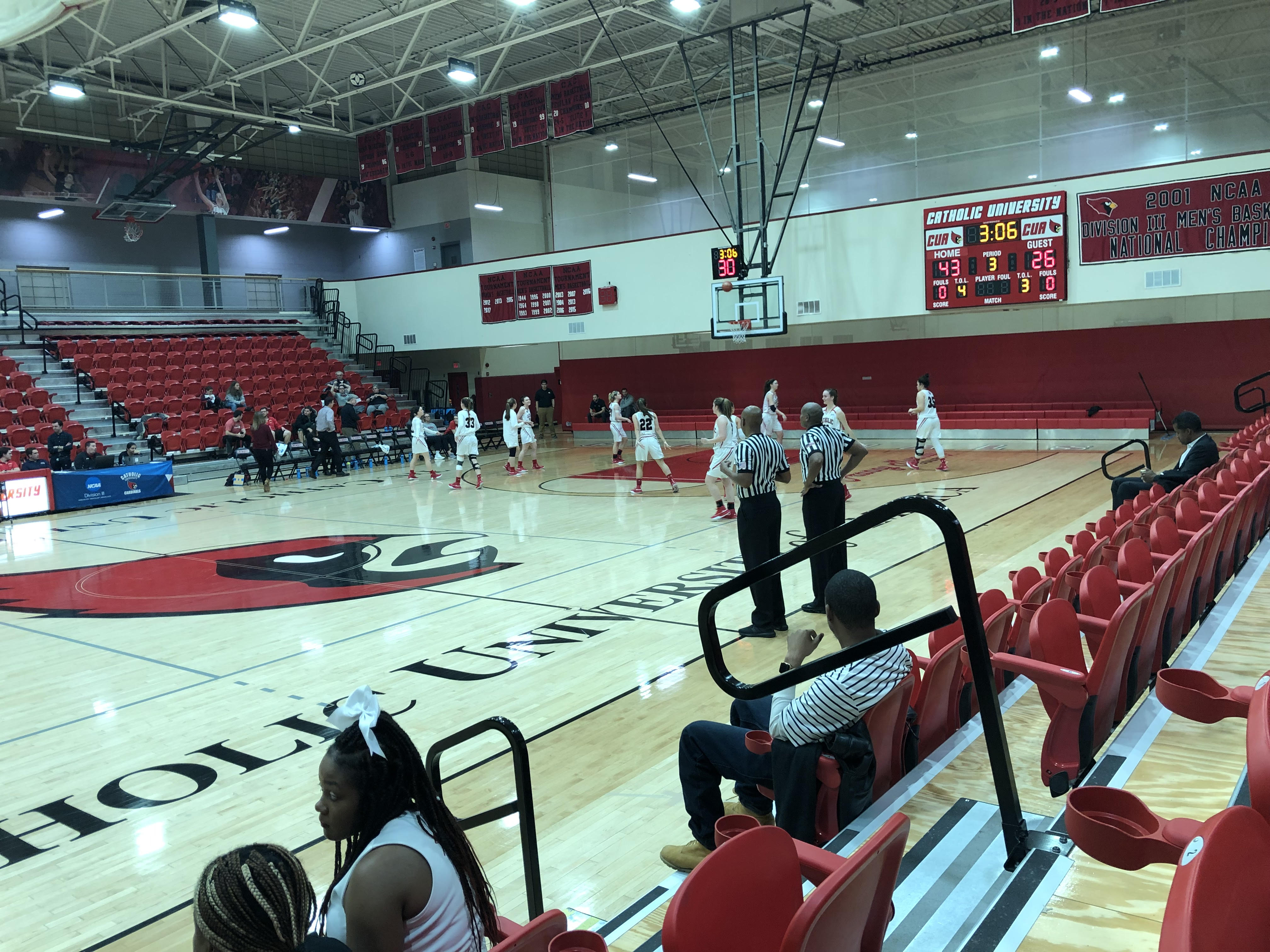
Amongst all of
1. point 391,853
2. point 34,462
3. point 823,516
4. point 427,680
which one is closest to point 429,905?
point 391,853

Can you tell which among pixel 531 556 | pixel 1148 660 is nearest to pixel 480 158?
pixel 531 556

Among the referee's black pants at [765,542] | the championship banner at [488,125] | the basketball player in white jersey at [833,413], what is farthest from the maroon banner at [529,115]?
the referee's black pants at [765,542]

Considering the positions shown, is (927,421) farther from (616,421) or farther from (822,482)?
(822,482)

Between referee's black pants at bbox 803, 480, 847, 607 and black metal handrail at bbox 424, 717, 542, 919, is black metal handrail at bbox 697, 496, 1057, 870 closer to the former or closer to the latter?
black metal handrail at bbox 424, 717, 542, 919

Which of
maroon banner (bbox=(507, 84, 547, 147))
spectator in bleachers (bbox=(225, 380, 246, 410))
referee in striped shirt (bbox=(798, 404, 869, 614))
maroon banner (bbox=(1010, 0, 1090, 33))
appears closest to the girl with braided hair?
referee in striped shirt (bbox=(798, 404, 869, 614))

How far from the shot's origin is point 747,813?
364 centimetres

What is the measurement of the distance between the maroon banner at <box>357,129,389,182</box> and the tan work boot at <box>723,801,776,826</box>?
20.7 m

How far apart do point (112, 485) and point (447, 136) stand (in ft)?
32.2

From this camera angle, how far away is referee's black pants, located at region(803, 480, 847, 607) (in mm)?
7168

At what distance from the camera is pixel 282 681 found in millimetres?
6734

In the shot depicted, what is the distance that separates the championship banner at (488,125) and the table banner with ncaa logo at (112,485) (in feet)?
29.8

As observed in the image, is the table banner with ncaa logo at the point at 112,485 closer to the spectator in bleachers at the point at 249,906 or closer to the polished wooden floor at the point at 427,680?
the polished wooden floor at the point at 427,680

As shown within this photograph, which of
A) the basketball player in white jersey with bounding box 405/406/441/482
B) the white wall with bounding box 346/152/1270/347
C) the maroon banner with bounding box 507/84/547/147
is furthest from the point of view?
the maroon banner with bounding box 507/84/547/147

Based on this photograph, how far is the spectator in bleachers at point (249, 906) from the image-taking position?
173 cm
